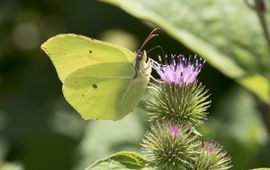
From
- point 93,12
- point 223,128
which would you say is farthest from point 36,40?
point 223,128

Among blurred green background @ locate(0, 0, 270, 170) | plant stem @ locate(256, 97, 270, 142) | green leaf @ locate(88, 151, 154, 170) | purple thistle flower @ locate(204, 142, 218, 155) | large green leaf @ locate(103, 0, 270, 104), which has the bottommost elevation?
blurred green background @ locate(0, 0, 270, 170)

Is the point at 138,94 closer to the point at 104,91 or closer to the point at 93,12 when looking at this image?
the point at 104,91

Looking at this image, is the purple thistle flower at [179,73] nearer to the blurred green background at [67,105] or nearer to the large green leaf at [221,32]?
the large green leaf at [221,32]

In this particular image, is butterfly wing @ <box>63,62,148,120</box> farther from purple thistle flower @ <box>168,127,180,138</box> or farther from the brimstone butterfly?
purple thistle flower @ <box>168,127,180,138</box>

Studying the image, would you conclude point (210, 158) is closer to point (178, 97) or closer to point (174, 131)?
point (174, 131)

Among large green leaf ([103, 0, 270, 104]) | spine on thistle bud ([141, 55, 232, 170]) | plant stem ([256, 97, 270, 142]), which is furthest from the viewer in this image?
plant stem ([256, 97, 270, 142])

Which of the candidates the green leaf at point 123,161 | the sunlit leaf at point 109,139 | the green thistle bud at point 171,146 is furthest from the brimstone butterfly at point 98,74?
the sunlit leaf at point 109,139

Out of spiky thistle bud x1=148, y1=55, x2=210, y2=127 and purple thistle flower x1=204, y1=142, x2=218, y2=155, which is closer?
purple thistle flower x1=204, y1=142, x2=218, y2=155

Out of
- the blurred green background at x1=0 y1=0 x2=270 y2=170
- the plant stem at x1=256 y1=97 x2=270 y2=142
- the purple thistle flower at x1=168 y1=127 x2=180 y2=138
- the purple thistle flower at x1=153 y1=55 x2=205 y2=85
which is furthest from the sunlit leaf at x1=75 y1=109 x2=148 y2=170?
the purple thistle flower at x1=168 y1=127 x2=180 y2=138

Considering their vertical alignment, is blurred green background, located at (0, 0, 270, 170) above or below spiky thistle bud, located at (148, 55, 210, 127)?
below
